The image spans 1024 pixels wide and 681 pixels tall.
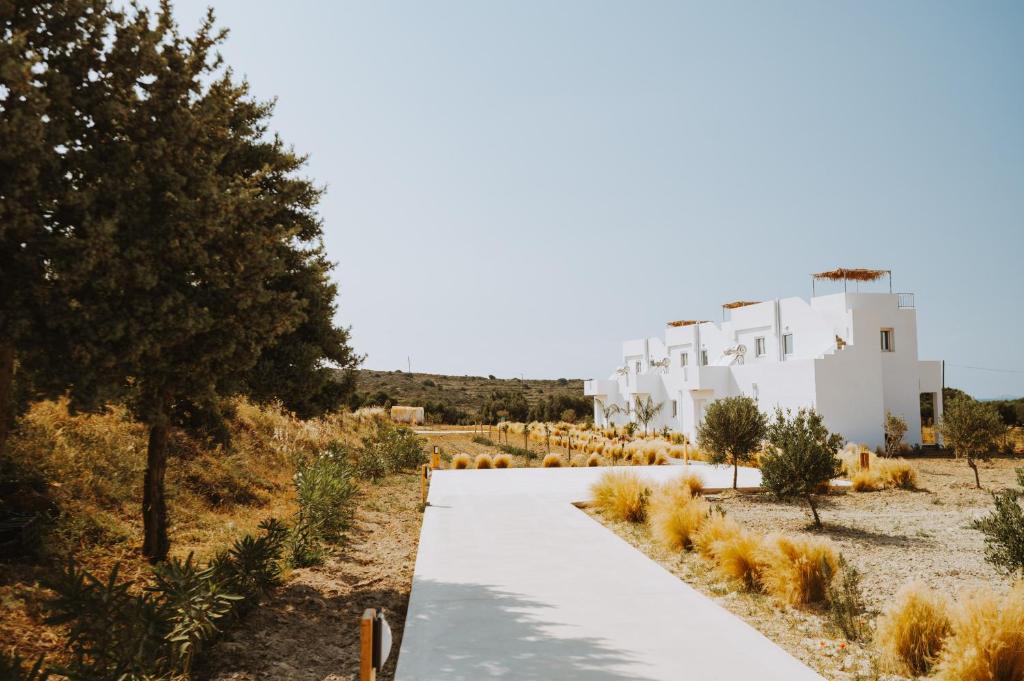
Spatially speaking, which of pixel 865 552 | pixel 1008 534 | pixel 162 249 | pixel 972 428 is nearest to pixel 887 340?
pixel 972 428

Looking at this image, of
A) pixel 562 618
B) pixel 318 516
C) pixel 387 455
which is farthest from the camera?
pixel 387 455

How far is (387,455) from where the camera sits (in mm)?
20875

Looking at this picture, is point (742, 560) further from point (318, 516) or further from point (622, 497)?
point (318, 516)

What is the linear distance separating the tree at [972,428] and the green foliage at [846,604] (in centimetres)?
1340

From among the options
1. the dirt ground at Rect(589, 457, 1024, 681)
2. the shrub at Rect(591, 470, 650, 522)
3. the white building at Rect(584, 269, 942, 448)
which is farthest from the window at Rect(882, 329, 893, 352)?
the shrub at Rect(591, 470, 650, 522)

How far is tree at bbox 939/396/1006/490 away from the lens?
57.9ft

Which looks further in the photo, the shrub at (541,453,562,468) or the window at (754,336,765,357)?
the window at (754,336,765,357)

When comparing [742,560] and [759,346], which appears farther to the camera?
[759,346]

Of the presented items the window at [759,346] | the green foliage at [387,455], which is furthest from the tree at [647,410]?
the green foliage at [387,455]

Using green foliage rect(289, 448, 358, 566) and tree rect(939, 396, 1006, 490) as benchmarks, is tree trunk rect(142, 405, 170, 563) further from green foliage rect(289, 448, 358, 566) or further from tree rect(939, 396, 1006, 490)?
tree rect(939, 396, 1006, 490)

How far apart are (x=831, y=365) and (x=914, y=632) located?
25.6m

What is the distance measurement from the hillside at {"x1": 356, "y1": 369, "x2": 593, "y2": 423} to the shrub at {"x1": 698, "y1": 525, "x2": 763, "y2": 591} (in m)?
42.2

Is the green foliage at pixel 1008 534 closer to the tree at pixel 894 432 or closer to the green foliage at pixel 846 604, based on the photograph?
the green foliage at pixel 846 604

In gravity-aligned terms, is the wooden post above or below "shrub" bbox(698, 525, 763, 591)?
above
